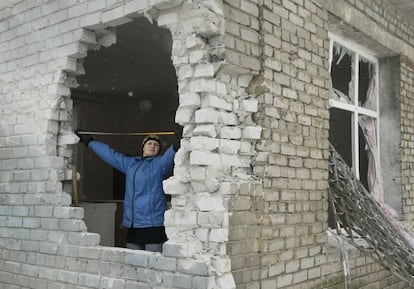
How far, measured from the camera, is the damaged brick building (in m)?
3.86

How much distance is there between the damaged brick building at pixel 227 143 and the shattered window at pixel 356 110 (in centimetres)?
3

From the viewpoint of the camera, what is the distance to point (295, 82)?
4691mm

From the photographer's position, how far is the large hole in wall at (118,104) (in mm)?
6797

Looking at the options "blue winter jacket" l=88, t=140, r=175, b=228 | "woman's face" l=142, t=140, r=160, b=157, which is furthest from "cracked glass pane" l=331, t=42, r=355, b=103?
"blue winter jacket" l=88, t=140, r=175, b=228

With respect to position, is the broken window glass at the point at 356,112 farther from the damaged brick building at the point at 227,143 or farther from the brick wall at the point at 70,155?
the brick wall at the point at 70,155

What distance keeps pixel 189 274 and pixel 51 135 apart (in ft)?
6.88

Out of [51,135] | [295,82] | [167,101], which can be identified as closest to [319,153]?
[295,82]

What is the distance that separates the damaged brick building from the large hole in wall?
0.08 meters

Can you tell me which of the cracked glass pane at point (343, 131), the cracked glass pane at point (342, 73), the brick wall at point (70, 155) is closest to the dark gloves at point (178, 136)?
the brick wall at point (70, 155)

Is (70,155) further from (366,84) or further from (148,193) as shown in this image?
(366,84)

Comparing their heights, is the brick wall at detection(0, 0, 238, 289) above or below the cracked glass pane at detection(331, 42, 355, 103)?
below

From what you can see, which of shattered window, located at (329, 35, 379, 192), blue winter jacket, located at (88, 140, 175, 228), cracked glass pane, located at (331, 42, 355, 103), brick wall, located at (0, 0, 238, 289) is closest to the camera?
brick wall, located at (0, 0, 238, 289)

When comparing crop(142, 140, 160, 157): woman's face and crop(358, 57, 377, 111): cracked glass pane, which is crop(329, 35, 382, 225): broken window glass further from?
crop(142, 140, 160, 157): woman's face

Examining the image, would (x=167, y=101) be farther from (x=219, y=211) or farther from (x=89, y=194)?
(x=219, y=211)
